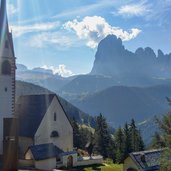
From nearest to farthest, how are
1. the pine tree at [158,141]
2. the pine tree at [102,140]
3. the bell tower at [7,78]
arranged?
the pine tree at [158,141] < the bell tower at [7,78] < the pine tree at [102,140]

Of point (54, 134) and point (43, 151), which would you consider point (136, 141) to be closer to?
point (54, 134)

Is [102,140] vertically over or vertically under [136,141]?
over

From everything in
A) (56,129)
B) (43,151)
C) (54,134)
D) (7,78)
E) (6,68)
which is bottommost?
(43,151)

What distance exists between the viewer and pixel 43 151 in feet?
129

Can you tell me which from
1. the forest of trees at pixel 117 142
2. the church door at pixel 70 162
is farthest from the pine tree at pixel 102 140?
the church door at pixel 70 162

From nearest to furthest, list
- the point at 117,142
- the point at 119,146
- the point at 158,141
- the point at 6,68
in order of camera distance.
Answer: the point at 158,141, the point at 6,68, the point at 119,146, the point at 117,142

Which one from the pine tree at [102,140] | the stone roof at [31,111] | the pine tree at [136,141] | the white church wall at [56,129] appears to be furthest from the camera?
the pine tree at [102,140]

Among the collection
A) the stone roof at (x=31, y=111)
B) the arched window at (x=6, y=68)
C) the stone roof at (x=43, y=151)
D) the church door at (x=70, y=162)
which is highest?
the arched window at (x=6, y=68)

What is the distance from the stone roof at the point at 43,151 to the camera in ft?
125

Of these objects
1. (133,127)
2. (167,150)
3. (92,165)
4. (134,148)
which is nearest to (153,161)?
(92,165)

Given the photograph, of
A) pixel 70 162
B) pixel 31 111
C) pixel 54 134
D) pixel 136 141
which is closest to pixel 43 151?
pixel 70 162

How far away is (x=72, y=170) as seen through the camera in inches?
1516

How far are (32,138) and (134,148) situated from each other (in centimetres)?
3571

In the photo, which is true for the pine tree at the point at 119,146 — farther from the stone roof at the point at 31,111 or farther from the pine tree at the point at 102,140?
the stone roof at the point at 31,111
